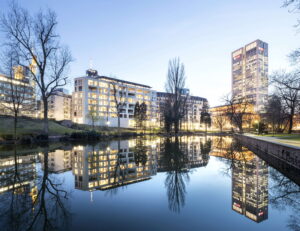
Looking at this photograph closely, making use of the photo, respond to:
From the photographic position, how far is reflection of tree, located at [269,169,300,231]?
409 cm

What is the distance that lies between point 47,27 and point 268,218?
105 ft

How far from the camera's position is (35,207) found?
14.5 ft

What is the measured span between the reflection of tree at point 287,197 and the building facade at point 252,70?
155m

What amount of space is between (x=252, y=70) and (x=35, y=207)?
609ft

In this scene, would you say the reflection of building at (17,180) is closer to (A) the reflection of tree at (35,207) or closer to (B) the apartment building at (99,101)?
(A) the reflection of tree at (35,207)

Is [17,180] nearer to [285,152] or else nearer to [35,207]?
[35,207]

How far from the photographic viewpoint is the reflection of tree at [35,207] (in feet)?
11.9

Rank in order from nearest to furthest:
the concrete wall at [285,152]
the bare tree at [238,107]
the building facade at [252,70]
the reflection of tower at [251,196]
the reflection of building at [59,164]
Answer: the reflection of tower at [251,196] → the reflection of building at [59,164] → the concrete wall at [285,152] → the bare tree at [238,107] → the building facade at [252,70]

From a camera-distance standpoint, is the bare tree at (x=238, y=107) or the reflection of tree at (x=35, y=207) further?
the bare tree at (x=238, y=107)

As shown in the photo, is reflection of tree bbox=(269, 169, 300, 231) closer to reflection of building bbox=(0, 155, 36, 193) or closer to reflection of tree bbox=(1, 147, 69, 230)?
reflection of tree bbox=(1, 147, 69, 230)

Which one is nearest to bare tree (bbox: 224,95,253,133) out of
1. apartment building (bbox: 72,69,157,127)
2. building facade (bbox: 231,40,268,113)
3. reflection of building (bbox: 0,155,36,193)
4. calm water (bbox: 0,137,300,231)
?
apartment building (bbox: 72,69,157,127)

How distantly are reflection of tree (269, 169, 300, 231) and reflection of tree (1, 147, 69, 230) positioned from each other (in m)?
5.10

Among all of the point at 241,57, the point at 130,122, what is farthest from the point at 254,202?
the point at 241,57

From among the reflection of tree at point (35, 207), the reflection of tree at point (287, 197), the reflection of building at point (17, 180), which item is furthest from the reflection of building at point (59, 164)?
the reflection of tree at point (287, 197)
